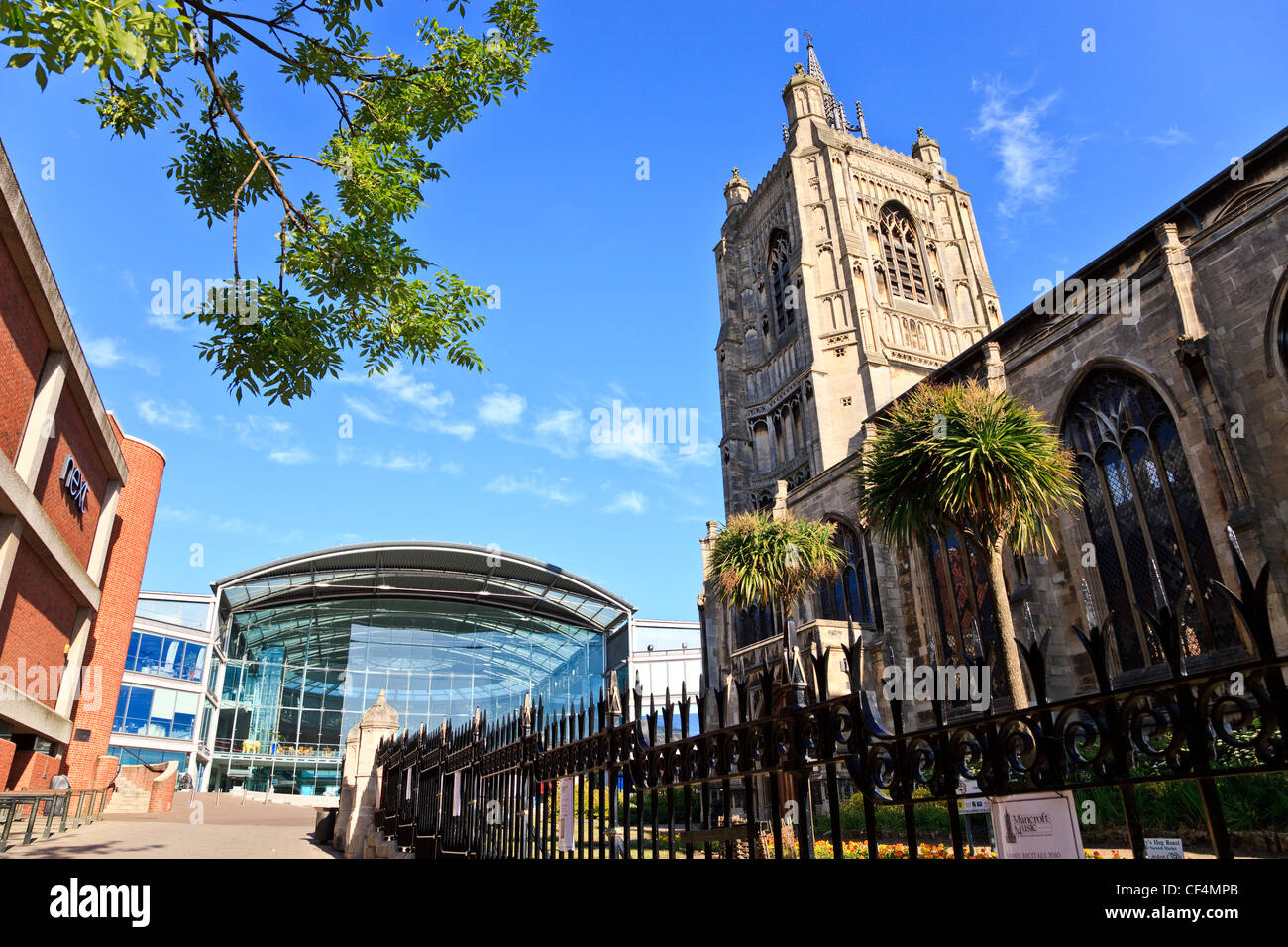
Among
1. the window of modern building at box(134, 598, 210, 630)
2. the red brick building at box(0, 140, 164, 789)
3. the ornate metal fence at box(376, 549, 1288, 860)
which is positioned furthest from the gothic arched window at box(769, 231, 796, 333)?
the ornate metal fence at box(376, 549, 1288, 860)

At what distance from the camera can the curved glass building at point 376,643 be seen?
50.7 meters

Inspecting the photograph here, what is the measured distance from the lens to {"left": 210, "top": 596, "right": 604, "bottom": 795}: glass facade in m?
51.5

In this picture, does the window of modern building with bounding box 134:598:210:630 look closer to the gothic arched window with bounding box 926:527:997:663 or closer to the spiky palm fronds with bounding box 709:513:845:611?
the spiky palm fronds with bounding box 709:513:845:611

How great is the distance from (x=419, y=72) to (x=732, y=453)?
41674mm

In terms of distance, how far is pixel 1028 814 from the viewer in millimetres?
2779

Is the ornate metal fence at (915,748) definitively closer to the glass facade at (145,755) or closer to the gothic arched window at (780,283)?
the gothic arched window at (780,283)

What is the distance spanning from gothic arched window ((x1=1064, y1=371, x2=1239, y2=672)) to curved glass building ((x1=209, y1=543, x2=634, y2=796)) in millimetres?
36469

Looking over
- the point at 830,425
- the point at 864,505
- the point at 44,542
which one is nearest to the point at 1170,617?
the point at 864,505

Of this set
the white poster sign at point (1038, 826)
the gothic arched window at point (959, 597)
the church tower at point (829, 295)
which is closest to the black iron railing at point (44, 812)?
the white poster sign at point (1038, 826)

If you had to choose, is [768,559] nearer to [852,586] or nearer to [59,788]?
[852,586]

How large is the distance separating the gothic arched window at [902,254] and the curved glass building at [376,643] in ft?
93.0

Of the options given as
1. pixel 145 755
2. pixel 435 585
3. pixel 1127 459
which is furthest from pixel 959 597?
pixel 145 755

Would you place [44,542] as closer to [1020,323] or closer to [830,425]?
[1020,323]
